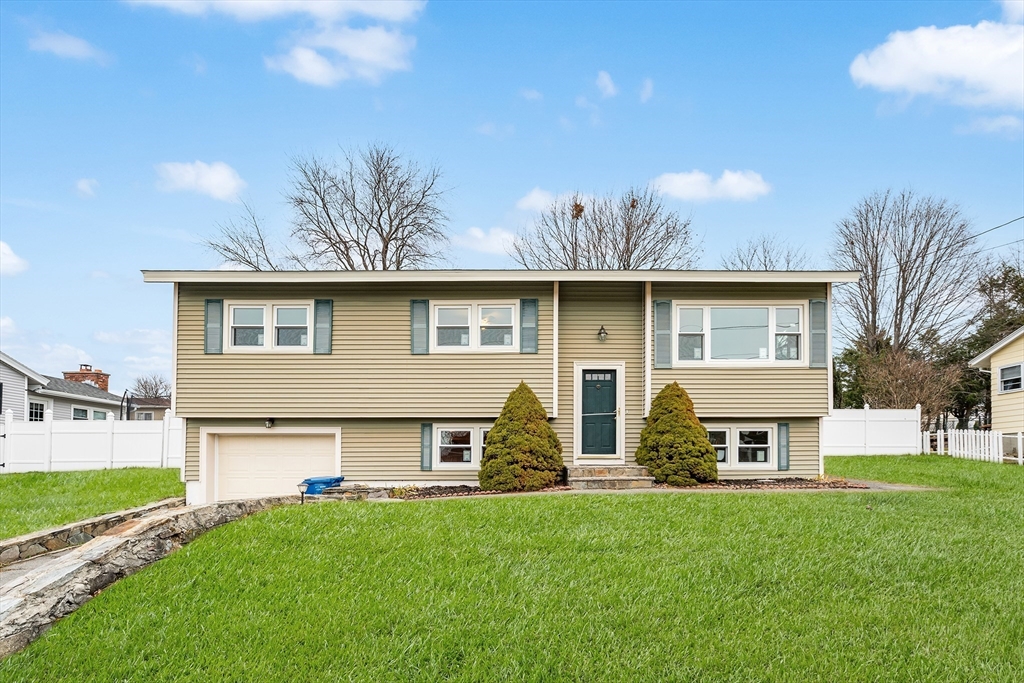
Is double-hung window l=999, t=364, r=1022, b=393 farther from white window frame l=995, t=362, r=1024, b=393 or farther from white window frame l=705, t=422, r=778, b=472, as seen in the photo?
white window frame l=705, t=422, r=778, b=472

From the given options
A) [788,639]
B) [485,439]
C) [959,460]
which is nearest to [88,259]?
[485,439]

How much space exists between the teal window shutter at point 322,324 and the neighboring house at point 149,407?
37.1 metres

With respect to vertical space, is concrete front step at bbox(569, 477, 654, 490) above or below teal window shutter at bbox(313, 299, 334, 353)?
below

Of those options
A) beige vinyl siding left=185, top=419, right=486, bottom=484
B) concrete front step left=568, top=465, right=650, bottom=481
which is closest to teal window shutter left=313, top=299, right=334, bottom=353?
beige vinyl siding left=185, top=419, right=486, bottom=484

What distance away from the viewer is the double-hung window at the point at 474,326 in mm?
13125

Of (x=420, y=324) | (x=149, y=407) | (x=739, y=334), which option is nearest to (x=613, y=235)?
(x=739, y=334)

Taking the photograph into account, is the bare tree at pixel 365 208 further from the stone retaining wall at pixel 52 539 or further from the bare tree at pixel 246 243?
the stone retaining wall at pixel 52 539

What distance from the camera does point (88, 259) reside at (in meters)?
15.1

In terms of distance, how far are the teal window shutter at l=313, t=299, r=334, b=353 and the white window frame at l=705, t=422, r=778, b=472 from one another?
7.33 meters

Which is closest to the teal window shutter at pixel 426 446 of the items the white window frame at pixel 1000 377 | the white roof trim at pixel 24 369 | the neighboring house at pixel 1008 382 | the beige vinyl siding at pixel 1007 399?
the neighboring house at pixel 1008 382

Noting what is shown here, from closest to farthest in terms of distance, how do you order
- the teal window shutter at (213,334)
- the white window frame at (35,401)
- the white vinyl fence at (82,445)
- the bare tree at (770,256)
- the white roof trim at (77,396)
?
1. the teal window shutter at (213,334)
2. the white vinyl fence at (82,445)
3. the white window frame at (35,401)
4. the white roof trim at (77,396)
5. the bare tree at (770,256)

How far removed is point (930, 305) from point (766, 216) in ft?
26.6

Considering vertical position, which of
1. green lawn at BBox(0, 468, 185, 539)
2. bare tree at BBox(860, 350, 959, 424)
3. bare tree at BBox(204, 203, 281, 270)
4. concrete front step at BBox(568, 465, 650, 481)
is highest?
bare tree at BBox(204, 203, 281, 270)

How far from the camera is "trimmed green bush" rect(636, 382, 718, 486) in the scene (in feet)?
39.2
